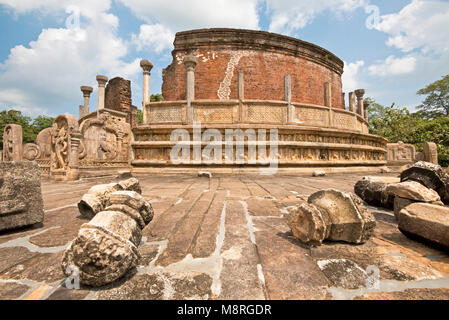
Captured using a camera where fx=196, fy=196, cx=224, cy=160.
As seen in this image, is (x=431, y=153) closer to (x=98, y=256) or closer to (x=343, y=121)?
(x=343, y=121)

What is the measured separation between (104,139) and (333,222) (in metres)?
10.6

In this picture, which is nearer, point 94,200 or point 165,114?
point 94,200

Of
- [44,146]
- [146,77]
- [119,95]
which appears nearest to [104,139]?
[44,146]

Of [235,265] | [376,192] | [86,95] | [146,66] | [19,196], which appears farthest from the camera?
[86,95]

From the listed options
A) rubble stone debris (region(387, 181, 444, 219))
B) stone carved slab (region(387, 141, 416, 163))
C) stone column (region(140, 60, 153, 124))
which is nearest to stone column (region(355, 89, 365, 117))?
stone carved slab (region(387, 141, 416, 163))

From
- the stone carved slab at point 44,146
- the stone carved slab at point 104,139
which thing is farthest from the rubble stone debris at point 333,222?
the stone carved slab at point 44,146

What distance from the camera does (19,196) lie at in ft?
5.66

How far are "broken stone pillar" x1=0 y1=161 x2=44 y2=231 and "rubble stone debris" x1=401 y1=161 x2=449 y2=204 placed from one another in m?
3.99

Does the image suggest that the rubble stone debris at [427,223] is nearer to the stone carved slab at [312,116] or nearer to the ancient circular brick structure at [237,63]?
the stone carved slab at [312,116]

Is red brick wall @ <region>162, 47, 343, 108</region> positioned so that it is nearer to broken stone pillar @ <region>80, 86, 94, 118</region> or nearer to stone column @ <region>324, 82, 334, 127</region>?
stone column @ <region>324, 82, 334, 127</region>

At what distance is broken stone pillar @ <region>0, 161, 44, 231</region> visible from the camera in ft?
5.41
